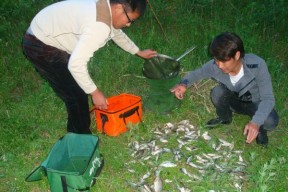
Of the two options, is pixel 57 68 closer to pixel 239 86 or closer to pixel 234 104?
pixel 239 86

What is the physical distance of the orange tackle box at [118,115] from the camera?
14.8 ft

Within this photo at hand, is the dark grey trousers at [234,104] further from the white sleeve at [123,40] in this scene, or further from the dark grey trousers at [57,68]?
the dark grey trousers at [57,68]

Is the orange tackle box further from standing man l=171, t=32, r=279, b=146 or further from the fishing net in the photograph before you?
standing man l=171, t=32, r=279, b=146

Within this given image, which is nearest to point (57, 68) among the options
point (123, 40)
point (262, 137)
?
point (123, 40)

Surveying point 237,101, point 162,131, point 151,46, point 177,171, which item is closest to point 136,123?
point 162,131

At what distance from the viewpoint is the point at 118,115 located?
4.52 meters

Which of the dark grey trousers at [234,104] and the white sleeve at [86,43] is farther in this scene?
the dark grey trousers at [234,104]

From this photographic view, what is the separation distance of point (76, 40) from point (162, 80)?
129 cm

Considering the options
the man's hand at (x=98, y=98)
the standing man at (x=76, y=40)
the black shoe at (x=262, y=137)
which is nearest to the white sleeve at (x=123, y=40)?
the standing man at (x=76, y=40)

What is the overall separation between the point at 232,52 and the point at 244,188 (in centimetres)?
136

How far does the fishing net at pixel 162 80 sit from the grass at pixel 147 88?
5.5 inches

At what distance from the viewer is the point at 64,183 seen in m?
3.53

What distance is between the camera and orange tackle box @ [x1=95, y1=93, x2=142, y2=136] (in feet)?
14.8

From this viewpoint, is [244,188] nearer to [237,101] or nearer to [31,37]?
[237,101]
